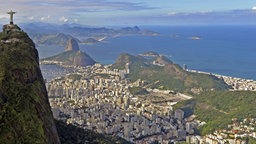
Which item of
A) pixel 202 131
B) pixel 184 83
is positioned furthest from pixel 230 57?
pixel 202 131

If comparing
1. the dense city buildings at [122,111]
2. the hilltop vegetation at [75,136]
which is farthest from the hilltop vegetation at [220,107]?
the hilltop vegetation at [75,136]

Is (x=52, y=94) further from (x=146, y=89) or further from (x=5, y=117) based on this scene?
(x=5, y=117)

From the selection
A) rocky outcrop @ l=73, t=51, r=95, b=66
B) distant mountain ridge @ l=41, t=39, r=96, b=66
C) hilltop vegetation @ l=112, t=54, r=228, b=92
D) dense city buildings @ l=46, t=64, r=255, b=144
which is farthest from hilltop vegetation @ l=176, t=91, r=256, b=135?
distant mountain ridge @ l=41, t=39, r=96, b=66

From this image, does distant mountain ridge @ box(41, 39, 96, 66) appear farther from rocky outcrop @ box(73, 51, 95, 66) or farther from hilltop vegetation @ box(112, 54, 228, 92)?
hilltop vegetation @ box(112, 54, 228, 92)

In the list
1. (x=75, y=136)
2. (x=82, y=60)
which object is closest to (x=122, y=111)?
(x=75, y=136)

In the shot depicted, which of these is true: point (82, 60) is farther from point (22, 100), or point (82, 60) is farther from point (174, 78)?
point (22, 100)

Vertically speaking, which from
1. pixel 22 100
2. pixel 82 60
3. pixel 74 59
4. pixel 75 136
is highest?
pixel 22 100
